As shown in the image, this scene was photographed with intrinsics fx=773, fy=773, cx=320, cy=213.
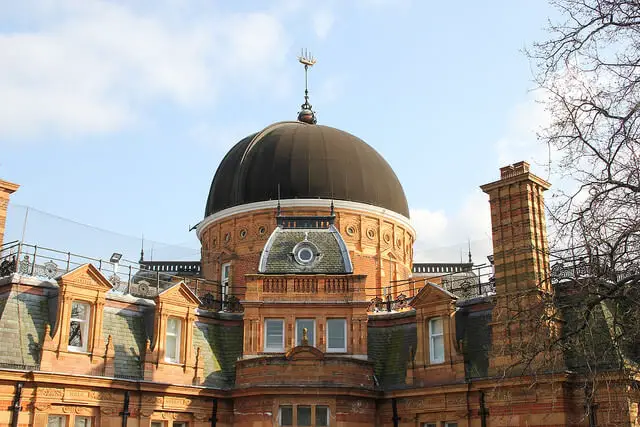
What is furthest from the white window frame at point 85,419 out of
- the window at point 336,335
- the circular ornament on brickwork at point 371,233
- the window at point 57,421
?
the circular ornament on brickwork at point 371,233

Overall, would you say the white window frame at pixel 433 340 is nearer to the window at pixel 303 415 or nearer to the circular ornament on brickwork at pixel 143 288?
the window at pixel 303 415

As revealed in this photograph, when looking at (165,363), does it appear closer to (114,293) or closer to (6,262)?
(114,293)

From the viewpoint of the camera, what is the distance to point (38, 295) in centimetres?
2723

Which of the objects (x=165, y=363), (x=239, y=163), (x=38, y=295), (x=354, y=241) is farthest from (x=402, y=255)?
(x=38, y=295)

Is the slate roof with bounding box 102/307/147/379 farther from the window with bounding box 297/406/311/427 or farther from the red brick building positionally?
the window with bounding box 297/406/311/427

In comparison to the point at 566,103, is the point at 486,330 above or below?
below

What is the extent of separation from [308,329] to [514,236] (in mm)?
8851

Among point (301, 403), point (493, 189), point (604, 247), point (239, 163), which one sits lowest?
point (301, 403)

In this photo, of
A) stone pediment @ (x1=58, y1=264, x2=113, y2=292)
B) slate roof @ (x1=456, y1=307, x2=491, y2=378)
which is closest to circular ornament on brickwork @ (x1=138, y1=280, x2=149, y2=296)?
stone pediment @ (x1=58, y1=264, x2=113, y2=292)

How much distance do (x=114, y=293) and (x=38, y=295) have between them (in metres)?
2.91

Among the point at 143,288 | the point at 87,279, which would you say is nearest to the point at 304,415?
the point at 143,288

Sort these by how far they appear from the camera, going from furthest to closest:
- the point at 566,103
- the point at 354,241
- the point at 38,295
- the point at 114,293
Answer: the point at 354,241 < the point at 114,293 < the point at 38,295 < the point at 566,103

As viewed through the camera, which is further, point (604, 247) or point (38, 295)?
point (38, 295)

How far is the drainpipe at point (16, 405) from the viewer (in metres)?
24.6
